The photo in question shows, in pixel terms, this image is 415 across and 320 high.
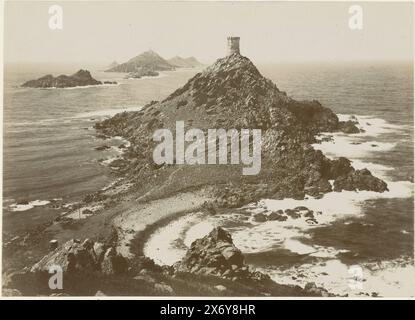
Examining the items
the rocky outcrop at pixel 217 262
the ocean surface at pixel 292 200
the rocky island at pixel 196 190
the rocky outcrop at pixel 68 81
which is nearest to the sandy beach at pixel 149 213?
the rocky island at pixel 196 190

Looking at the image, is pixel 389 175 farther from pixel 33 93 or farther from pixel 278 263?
pixel 33 93

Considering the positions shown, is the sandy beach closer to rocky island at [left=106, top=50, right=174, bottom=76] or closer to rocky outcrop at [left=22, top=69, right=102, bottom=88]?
rocky island at [left=106, top=50, right=174, bottom=76]

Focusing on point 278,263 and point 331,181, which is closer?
point 278,263

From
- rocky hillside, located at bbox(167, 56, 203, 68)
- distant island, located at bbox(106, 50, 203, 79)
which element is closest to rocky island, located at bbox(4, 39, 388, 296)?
distant island, located at bbox(106, 50, 203, 79)

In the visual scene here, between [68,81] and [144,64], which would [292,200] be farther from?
[68,81]

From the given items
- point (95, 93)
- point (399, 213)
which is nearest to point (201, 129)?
point (95, 93)

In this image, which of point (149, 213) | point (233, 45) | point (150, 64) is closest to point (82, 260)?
point (149, 213)
